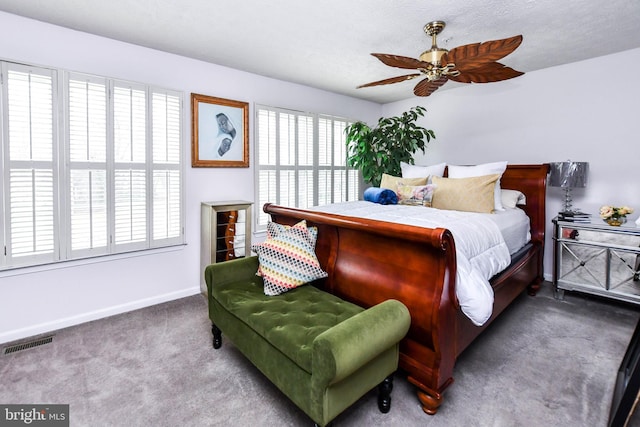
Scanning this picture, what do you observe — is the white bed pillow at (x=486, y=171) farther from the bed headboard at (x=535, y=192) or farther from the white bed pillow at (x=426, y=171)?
the bed headboard at (x=535, y=192)

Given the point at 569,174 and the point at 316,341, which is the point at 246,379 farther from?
the point at 569,174

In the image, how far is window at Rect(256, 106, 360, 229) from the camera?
393cm

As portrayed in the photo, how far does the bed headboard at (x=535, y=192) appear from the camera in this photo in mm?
3465

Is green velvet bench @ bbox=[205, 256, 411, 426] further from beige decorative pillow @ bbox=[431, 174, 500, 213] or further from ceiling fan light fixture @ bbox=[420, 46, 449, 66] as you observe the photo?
beige decorative pillow @ bbox=[431, 174, 500, 213]

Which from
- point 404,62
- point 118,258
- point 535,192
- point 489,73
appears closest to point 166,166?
point 118,258

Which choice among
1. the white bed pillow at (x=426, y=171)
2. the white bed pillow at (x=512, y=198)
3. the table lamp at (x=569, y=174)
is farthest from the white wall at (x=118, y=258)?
the table lamp at (x=569, y=174)

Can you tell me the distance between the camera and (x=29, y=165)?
8.18 feet

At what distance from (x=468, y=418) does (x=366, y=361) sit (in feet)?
2.45

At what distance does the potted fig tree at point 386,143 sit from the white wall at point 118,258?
1.16 m

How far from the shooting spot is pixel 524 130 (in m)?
3.83

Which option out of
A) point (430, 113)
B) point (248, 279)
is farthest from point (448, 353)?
point (430, 113)

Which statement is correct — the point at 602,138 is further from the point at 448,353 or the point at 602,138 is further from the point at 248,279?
the point at 248,279

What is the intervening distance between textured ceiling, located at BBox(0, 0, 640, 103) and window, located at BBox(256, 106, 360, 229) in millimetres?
827

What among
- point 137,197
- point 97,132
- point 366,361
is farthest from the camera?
point 137,197
